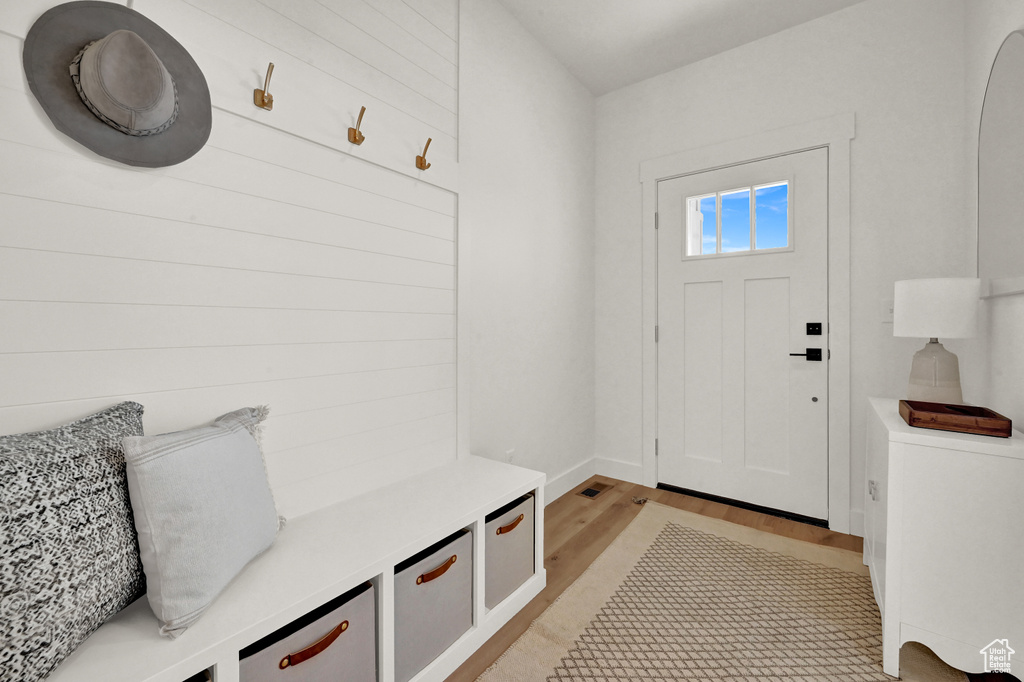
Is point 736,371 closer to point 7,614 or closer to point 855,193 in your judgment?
point 855,193

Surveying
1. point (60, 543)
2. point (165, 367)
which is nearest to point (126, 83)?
point (165, 367)

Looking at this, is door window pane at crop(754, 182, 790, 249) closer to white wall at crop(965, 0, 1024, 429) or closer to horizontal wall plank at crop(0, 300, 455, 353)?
white wall at crop(965, 0, 1024, 429)

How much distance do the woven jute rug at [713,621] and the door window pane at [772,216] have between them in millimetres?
1676

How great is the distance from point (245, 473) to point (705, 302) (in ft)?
8.68

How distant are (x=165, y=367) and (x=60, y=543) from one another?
532 mm

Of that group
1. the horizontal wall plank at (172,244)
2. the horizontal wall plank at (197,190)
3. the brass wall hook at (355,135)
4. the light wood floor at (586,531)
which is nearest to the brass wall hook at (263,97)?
the horizontal wall plank at (197,190)

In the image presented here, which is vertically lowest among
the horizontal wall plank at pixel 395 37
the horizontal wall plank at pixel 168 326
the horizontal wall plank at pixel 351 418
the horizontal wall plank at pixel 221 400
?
the horizontal wall plank at pixel 351 418

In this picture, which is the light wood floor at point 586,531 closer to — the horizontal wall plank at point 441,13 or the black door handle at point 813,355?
the black door handle at point 813,355

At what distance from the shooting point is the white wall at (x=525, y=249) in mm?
2219

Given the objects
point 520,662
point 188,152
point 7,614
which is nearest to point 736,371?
point 520,662

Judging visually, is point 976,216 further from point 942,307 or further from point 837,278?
point 942,307

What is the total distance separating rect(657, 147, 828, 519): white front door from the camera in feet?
8.21

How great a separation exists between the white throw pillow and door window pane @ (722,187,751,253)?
9.16 ft

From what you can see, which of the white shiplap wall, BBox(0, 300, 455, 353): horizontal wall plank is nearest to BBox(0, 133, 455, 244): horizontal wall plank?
the white shiplap wall
